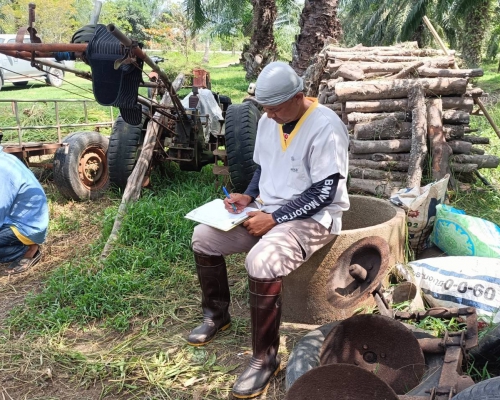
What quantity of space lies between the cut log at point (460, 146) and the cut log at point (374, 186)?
75cm

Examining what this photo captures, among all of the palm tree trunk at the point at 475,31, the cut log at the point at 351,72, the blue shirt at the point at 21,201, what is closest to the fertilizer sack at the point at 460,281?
the cut log at the point at 351,72

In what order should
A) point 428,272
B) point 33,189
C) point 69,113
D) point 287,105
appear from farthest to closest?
point 69,113 < point 33,189 < point 428,272 < point 287,105

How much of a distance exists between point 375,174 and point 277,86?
8.42 ft

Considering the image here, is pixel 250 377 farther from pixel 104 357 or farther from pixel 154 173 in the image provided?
pixel 154 173

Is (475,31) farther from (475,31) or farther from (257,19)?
(257,19)

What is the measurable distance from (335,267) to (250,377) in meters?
0.95

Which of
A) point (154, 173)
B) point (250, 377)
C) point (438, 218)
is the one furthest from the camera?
point (154, 173)

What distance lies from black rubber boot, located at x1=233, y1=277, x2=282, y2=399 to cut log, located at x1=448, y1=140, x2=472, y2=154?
3.23 m

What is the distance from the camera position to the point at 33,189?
15.9 ft

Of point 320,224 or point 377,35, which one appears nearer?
point 320,224

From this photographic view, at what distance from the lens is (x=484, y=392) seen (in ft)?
6.04

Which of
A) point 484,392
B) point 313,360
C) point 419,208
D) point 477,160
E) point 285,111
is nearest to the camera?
point 484,392

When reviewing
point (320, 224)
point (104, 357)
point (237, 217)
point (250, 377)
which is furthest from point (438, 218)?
point (104, 357)

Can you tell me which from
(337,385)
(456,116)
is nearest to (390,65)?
(456,116)
